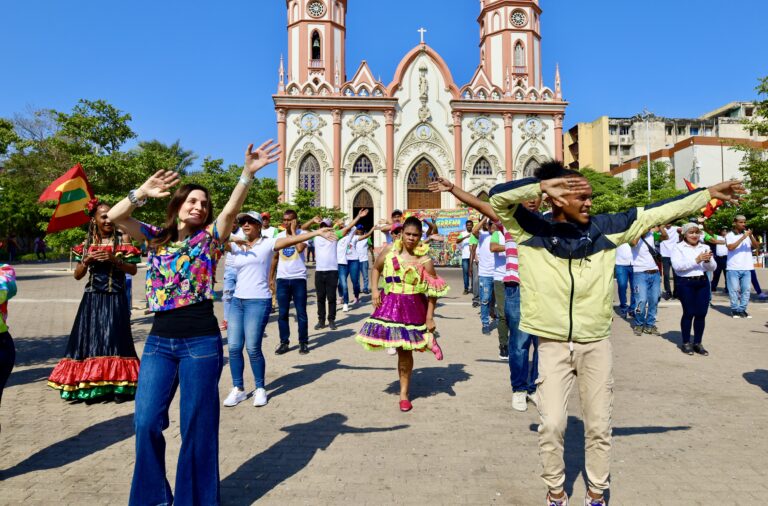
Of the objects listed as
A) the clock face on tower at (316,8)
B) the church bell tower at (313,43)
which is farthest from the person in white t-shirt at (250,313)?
the clock face on tower at (316,8)

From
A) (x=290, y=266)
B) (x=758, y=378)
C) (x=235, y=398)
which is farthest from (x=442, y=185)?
(x=758, y=378)

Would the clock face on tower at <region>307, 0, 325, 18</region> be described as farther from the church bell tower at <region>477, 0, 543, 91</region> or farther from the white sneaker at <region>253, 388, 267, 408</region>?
the white sneaker at <region>253, 388, 267, 408</region>

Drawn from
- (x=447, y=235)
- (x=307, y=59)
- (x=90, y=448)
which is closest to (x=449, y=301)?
(x=90, y=448)

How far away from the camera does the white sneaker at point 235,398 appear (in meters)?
5.48

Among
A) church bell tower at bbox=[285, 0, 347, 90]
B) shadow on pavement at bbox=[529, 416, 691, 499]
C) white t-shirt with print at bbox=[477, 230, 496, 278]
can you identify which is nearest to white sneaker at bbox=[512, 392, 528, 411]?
shadow on pavement at bbox=[529, 416, 691, 499]

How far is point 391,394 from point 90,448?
2.95 metres

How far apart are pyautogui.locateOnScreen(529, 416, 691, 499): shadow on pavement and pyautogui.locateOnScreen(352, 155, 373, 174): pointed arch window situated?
33147mm

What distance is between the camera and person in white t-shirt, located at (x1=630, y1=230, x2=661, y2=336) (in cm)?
966

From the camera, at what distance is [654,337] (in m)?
9.47

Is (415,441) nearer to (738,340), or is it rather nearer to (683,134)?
(738,340)

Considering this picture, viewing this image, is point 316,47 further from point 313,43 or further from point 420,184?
point 420,184

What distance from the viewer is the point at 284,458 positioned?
13.5ft

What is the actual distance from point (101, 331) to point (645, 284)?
886 centimetres

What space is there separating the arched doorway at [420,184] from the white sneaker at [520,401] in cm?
3267
